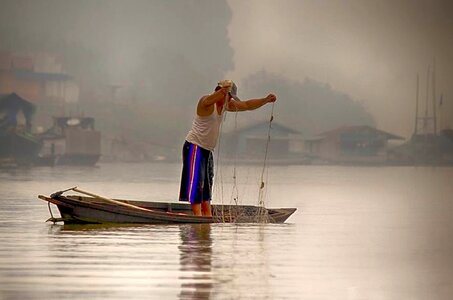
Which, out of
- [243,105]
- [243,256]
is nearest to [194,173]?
[243,105]

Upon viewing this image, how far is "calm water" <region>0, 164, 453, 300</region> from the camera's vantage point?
15.3 feet

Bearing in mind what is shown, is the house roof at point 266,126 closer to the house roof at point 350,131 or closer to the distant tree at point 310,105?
the distant tree at point 310,105

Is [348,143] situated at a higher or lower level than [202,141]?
higher

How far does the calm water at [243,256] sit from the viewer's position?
15.3 feet

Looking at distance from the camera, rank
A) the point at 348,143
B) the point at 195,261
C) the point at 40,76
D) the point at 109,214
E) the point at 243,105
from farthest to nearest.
A: the point at 348,143 → the point at 40,76 → the point at 243,105 → the point at 109,214 → the point at 195,261

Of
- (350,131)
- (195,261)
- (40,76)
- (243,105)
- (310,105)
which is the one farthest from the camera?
(350,131)

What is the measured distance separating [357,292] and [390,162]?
19.3 metres

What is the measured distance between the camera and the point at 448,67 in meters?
23.2

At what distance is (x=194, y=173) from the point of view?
7.92 metres

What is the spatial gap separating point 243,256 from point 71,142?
16693 millimetres

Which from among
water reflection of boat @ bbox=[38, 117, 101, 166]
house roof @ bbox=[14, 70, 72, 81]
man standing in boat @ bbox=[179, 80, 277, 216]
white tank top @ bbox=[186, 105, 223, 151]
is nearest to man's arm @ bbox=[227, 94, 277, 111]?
man standing in boat @ bbox=[179, 80, 277, 216]

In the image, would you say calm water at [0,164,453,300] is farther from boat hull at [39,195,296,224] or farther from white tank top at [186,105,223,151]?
white tank top at [186,105,223,151]

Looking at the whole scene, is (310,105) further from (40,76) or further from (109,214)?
(109,214)

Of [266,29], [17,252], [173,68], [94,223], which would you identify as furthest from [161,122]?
[17,252]
